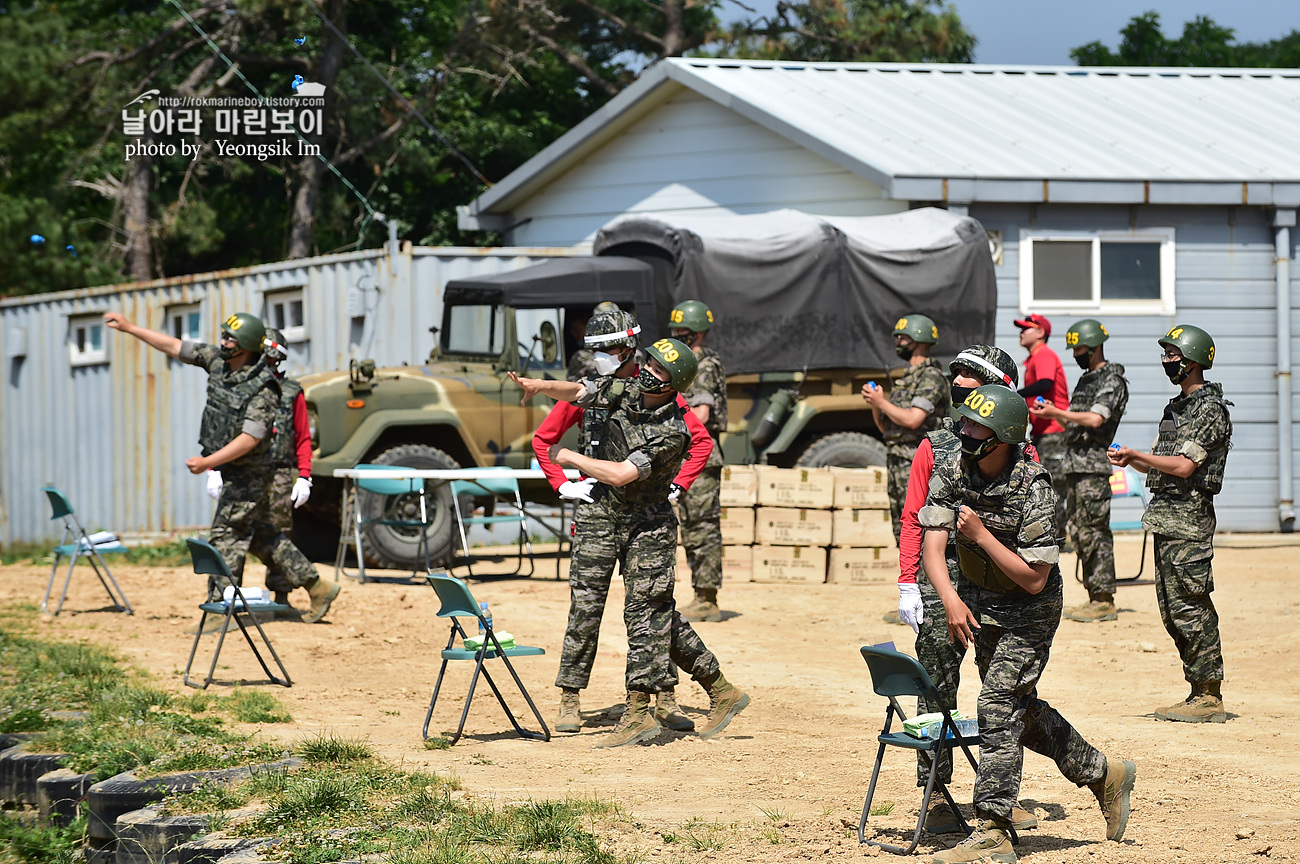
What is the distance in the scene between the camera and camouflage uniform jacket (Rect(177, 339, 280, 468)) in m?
10.1

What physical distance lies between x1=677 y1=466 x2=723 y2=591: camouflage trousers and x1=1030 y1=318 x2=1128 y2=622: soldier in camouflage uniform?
2.41m

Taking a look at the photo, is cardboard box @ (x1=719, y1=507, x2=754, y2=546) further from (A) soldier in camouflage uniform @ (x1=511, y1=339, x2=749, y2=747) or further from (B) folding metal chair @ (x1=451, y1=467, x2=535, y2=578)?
(A) soldier in camouflage uniform @ (x1=511, y1=339, x2=749, y2=747)

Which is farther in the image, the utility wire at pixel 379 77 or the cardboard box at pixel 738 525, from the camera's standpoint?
the utility wire at pixel 379 77

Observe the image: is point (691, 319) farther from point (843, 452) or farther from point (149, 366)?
point (149, 366)

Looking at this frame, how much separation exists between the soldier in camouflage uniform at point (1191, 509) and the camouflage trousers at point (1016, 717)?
7.85 ft

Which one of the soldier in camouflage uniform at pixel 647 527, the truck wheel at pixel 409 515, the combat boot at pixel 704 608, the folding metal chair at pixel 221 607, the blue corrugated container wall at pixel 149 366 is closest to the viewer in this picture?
the soldier in camouflage uniform at pixel 647 527

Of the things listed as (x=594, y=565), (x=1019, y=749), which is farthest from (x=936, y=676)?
(x=594, y=565)

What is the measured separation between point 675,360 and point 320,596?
4678mm

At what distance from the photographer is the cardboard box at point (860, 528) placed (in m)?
A: 12.7

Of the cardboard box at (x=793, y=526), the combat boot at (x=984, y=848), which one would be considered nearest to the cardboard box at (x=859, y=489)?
the cardboard box at (x=793, y=526)

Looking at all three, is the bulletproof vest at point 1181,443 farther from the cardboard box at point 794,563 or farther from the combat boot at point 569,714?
the cardboard box at point 794,563

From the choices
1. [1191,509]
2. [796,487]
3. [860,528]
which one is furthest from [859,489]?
[1191,509]

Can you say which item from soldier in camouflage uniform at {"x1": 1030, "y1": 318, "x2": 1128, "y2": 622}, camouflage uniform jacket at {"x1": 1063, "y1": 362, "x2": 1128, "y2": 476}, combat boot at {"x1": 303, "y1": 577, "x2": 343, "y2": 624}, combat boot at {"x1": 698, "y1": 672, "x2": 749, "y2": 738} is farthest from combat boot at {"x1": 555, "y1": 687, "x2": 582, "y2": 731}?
camouflage uniform jacket at {"x1": 1063, "y1": 362, "x2": 1128, "y2": 476}

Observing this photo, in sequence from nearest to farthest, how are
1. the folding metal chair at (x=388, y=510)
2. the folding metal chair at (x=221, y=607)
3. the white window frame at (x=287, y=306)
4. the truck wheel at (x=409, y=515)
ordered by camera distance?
the folding metal chair at (x=221, y=607) < the folding metal chair at (x=388, y=510) < the truck wheel at (x=409, y=515) < the white window frame at (x=287, y=306)
